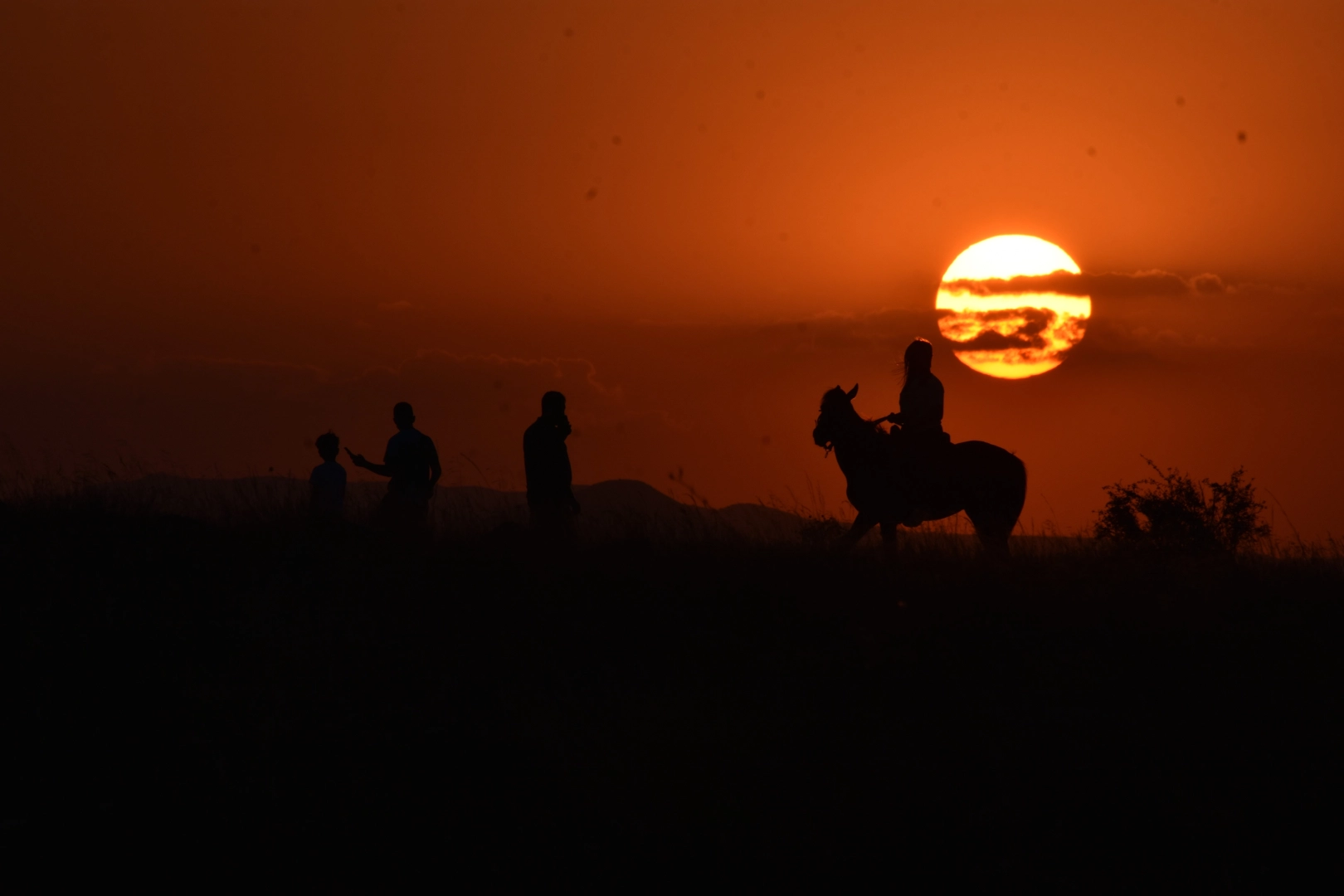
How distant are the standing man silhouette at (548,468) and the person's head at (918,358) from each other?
3.47 m

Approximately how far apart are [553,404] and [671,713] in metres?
4.59

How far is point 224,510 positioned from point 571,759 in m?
7.01

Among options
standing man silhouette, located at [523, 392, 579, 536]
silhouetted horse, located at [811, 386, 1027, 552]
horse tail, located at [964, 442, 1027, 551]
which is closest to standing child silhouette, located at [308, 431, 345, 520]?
standing man silhouette, located at [523, 392, 579, 536]

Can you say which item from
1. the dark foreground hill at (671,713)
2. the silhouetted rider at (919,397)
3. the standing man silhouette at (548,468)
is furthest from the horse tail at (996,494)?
the standing man silhouette at (548,468)

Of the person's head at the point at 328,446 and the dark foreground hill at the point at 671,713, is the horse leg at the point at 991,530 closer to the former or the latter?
the dark foreground hill at the point at 671,713

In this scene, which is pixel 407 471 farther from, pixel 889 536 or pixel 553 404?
pixel 889 536

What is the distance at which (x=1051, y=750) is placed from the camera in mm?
6672

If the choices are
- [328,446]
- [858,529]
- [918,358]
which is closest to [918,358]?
[918,358]

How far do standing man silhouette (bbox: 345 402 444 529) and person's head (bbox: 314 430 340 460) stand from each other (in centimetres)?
43

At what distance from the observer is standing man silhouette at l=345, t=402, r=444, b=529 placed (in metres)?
10.9

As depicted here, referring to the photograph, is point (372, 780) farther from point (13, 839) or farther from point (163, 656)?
point (163, 656)

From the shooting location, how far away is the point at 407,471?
10984mm

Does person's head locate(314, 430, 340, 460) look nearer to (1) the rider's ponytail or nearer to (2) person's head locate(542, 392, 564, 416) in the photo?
(2) person's head locate(542, 392, 564, 416)

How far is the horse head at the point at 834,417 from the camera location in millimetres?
11766
